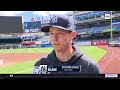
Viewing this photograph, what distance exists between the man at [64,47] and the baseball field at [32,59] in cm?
8

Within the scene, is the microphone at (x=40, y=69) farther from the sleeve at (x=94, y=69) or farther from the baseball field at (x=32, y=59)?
the sleeve at (x=94, y=69)

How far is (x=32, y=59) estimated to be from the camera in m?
4.30

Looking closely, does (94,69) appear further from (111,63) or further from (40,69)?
(40,69)

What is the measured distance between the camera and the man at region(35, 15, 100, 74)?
4.18 metres

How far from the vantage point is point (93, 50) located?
4.27m

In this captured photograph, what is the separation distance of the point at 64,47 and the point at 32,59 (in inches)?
20.6

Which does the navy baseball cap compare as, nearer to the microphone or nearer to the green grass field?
the green grass field

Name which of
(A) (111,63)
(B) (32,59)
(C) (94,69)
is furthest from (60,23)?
(A) (111,63)

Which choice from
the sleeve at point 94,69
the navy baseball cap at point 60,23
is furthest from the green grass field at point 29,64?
the navy baseball cap at point 60,23
